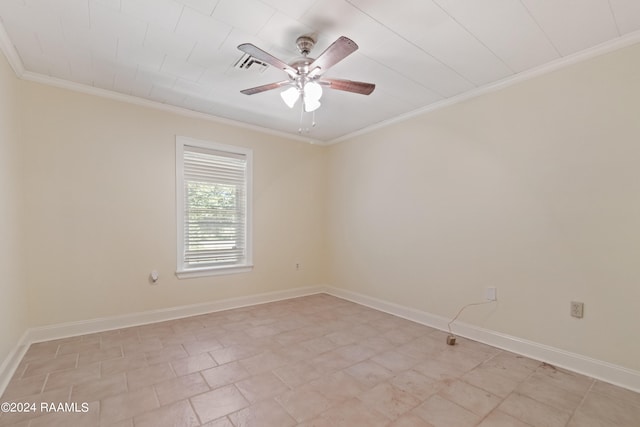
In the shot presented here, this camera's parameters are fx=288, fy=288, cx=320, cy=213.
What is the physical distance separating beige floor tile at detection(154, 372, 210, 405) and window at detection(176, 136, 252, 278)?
1593 mm

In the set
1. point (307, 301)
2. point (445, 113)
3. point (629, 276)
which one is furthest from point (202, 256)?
point (629, 276)

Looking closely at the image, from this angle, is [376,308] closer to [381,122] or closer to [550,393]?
[550,393]

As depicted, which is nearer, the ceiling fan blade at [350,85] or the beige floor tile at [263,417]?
the beige floor tile at [263,417]

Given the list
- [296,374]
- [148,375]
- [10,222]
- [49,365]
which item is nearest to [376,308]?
[296,374]

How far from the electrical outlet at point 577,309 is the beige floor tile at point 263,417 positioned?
7.48ft

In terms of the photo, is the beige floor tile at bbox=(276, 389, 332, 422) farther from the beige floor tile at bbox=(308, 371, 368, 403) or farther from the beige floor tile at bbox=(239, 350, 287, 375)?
the beige floor tile at bbox=(239, 350, 287, 375)

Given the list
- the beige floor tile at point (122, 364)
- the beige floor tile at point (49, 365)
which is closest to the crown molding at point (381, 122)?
the beige floor tile at point (49, 365)

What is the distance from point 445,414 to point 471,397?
297 mm

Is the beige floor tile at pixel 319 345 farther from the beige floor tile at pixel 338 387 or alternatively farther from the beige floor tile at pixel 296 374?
the beige floor tile at pixel 338 387

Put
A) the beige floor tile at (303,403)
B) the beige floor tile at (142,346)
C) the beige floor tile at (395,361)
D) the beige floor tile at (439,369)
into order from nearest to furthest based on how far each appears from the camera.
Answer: the beige floor tile at (303,403), the beige floor tile at (439,369), the beige floor tile at (395,361), the beige floor tile at (142,346)

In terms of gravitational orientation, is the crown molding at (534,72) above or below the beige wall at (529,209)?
above

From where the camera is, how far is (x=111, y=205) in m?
3.04

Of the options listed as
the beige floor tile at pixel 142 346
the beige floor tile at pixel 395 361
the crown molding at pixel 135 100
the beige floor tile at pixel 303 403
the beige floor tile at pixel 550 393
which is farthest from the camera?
the crown molding at pixel 135 100

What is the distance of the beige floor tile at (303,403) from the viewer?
5.67ft
